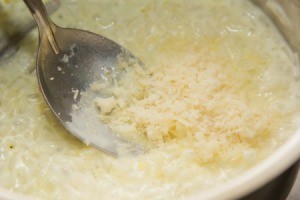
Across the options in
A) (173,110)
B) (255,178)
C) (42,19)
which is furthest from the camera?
(42,19)

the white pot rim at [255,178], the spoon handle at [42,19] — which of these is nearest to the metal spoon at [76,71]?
the spoon handle at [42,19]

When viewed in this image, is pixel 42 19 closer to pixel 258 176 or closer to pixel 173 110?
pixel 173 110

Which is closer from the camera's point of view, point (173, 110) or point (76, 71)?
point (173, 110)

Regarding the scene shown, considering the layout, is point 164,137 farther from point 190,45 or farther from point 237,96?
point 190,45

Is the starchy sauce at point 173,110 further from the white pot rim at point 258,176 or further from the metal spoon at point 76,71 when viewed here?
the white pot rim at point 258,176

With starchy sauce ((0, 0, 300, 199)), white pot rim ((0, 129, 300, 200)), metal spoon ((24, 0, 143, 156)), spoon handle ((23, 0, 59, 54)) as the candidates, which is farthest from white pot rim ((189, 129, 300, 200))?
spoon handle ((23, 0, 59, 54))

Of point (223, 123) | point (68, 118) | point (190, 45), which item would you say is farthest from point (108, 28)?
point (223, 123)

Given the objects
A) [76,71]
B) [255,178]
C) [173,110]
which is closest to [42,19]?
[76,71]
